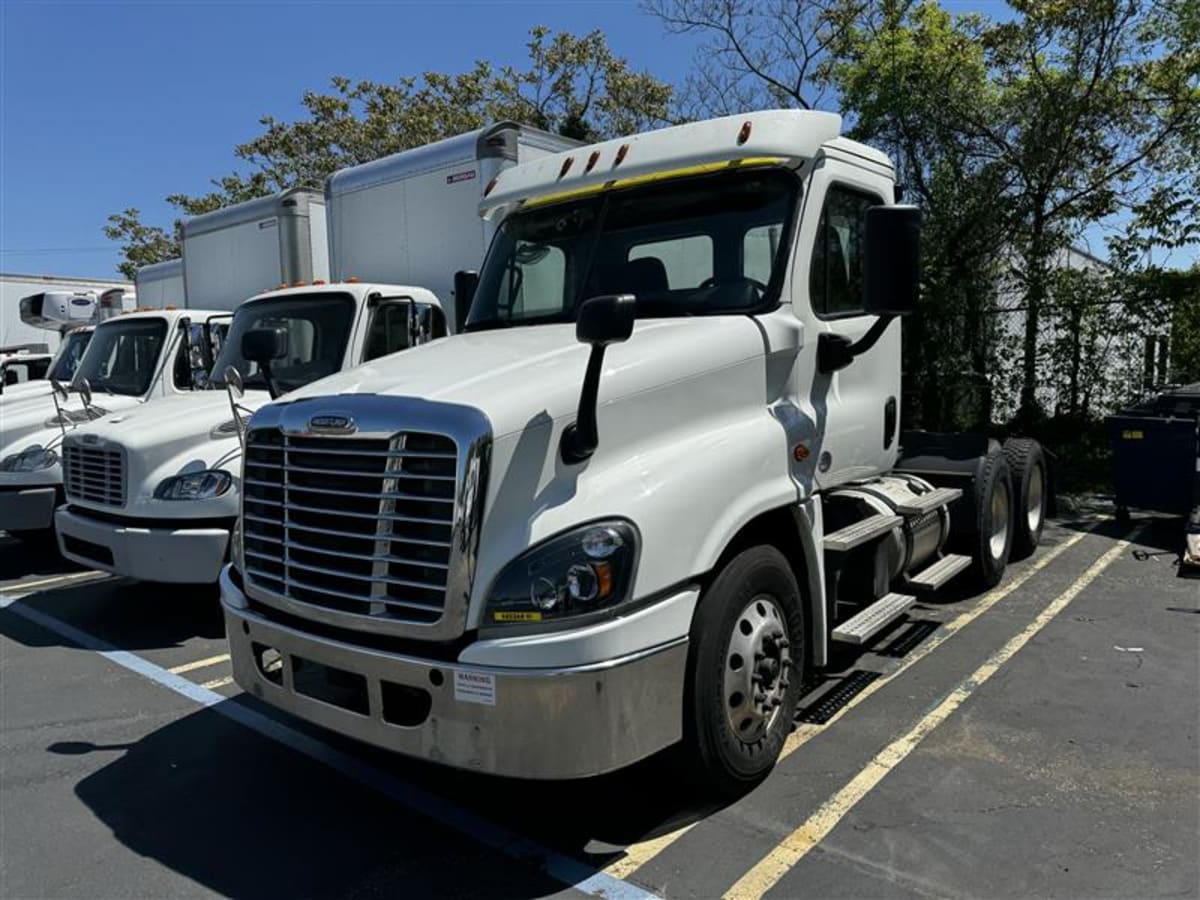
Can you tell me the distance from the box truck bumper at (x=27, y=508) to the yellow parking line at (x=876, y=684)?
6516mm

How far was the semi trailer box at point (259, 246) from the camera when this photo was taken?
10.1 m

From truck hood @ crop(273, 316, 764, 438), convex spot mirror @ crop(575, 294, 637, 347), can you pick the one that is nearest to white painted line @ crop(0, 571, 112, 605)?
truck hood @ crop(273, 316, 764, 438)

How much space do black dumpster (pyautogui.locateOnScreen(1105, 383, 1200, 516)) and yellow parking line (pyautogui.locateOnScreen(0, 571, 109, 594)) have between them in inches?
376

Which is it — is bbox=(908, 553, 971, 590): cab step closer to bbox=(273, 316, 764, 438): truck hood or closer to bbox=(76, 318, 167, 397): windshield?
bbox=(273, 316, 764, 438): truck hood

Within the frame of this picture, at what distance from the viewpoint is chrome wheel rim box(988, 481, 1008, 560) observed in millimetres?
6973

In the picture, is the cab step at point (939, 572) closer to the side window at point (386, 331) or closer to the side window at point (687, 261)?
the side window at point (687, 261)

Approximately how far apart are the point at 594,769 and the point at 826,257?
2.70 meters

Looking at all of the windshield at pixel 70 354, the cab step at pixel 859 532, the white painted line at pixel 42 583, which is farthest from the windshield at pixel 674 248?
the windshield at pixel 70 354

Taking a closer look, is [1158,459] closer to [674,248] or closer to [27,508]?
[674,248]

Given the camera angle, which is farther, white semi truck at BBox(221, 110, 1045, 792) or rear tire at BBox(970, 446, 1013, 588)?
rear tire at BBox(970, 446, 1013, 588)

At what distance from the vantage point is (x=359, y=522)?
3.29m

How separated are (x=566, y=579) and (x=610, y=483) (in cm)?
41

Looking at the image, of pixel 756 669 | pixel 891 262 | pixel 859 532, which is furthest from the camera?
pixel 859 532

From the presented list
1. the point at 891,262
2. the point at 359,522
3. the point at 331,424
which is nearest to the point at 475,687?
the point at 359,522
